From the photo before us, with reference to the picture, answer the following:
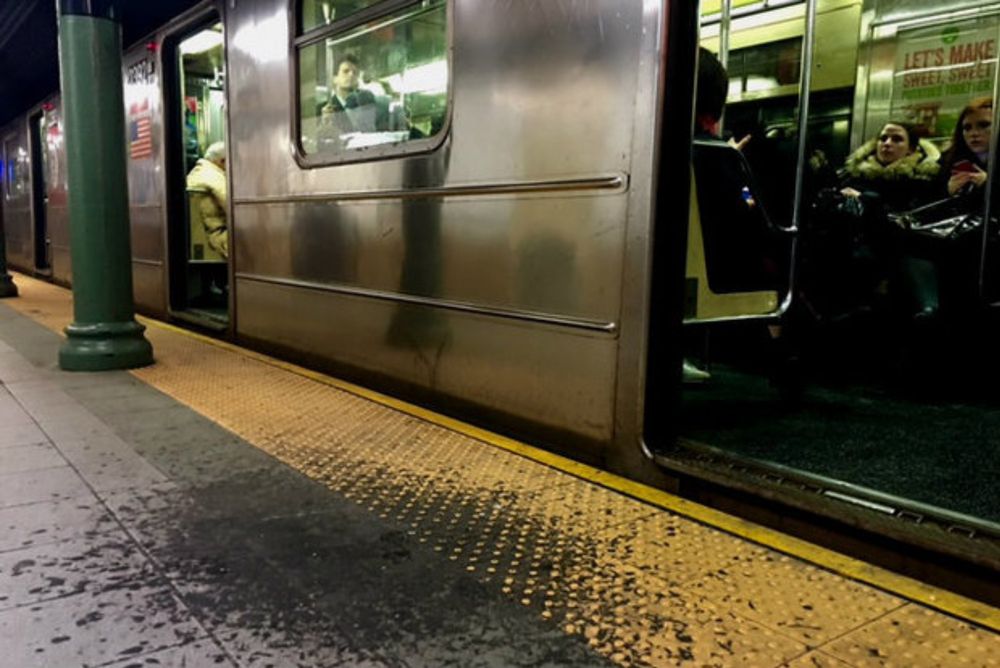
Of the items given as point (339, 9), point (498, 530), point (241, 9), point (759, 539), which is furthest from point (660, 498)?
point (241, 9)

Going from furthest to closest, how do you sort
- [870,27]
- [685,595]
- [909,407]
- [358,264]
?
[870,27], [358,264], [909,407], [685,595]

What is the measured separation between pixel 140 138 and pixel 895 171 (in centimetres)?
575

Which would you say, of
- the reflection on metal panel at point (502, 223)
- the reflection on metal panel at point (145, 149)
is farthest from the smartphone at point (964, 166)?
the reflection on metal panel at point (145, 149)

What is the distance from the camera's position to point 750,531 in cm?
218

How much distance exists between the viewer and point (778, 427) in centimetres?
305

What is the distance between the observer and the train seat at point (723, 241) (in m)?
3.17

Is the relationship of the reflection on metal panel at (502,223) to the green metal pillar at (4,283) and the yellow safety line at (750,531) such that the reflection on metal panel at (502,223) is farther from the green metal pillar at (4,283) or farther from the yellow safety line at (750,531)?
the green metal pillar at (4,283)

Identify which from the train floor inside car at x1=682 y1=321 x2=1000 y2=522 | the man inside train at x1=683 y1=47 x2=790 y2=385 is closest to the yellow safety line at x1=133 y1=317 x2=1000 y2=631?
the train floor inside car at x1=682 y1=321 x2=1000 y2=522

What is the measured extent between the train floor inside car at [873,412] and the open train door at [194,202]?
355 centimetres

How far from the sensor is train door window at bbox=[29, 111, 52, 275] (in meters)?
10.8

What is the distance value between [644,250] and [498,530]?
39.0 inches

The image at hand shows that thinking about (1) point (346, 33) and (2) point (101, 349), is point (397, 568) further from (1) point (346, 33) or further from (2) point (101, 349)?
(2) point (101, 349)

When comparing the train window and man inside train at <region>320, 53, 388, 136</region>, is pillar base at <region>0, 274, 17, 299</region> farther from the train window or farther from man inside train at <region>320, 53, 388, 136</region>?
the train window

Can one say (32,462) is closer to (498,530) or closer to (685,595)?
(498,530)
